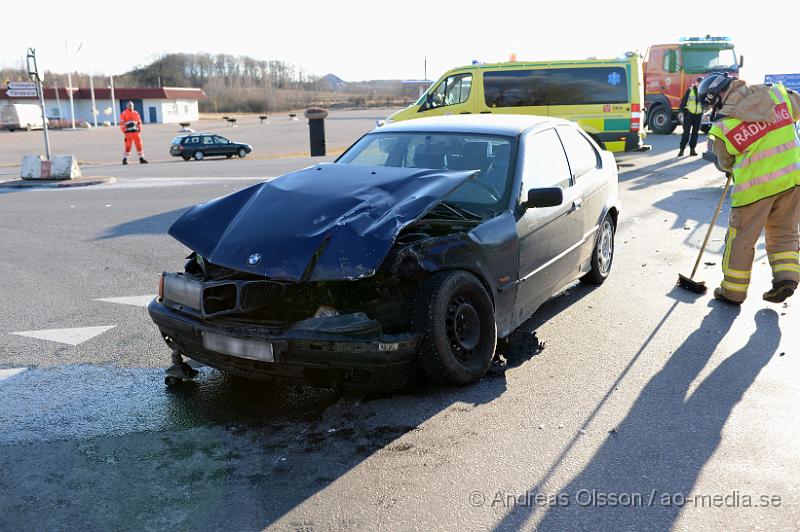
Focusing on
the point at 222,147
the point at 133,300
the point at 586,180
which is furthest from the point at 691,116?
the point at 222,147

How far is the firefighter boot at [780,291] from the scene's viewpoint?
5902 mm

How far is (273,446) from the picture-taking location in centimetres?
373

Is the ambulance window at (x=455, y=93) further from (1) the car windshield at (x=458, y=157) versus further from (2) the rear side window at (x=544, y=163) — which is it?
(2) the rear side window at (x=544, y=163)

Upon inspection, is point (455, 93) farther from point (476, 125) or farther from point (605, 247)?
point (476, 125)

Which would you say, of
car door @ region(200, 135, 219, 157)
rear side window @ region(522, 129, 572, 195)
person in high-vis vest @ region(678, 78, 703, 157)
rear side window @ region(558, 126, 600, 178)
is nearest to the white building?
car door @ region(200, 135, 219, 157)

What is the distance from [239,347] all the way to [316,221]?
2.86ft

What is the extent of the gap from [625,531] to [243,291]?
7.70 ft

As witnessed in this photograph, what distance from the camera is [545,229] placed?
17.2 ft

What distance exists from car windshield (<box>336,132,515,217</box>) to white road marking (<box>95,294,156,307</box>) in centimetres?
222

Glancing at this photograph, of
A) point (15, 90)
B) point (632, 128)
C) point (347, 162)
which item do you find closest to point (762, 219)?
point (347, 162)

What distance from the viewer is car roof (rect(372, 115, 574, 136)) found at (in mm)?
5520

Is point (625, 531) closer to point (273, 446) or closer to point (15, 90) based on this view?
point (273, 446)

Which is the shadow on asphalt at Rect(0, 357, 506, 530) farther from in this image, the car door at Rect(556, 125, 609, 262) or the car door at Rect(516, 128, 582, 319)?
the car door at Rect(556, 125, 609, 262)

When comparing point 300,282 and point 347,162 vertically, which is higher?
point 347,162
